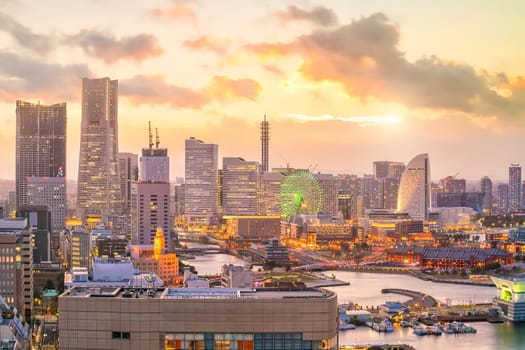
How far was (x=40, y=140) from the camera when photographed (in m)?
56.2

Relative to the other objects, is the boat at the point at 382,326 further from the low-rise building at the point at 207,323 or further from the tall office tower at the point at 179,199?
the tall office tower at the point at 179,199

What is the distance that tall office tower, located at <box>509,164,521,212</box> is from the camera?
6412cm

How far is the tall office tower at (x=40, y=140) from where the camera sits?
179 feet

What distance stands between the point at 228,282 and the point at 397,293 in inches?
206

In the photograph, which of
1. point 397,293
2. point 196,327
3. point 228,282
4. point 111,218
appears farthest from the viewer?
point 111,218

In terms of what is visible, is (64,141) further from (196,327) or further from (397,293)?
(196,327)

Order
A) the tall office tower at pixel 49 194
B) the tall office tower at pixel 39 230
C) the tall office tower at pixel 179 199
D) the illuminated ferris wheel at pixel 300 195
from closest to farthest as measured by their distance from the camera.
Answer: the tall office tower at pixel 39 230, the tall office tower at pixel 49 194, the illuminated ferris wheel at pixel 300 195, the tall office tower at pixel 179 199

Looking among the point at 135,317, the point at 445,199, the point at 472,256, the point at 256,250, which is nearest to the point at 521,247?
the point at 472,256

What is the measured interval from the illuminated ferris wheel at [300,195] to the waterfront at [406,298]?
15.5 meters

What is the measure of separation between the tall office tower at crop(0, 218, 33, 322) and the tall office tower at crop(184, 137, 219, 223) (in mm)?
39728

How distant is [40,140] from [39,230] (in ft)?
105

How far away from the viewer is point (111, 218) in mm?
43000

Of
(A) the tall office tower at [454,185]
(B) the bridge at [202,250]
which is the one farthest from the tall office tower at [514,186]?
(B) the bridge at [202,250]

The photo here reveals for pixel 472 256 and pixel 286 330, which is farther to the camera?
pixel 472 256
